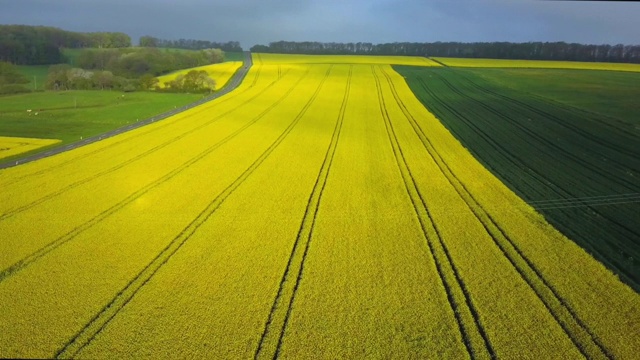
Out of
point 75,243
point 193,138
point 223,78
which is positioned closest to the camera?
point 75,243

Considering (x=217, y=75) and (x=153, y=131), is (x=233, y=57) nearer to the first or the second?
(x=217, y=75)

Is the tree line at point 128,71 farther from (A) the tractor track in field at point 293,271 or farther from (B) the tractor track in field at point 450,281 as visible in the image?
(B) the tractor track in field at point 450,281

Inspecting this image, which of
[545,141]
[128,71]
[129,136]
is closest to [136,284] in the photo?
[129,136]

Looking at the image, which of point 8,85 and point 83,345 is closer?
point 83,345

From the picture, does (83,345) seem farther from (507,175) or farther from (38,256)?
(507,175)

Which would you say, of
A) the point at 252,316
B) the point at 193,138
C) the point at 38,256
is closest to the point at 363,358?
the point at 252,316

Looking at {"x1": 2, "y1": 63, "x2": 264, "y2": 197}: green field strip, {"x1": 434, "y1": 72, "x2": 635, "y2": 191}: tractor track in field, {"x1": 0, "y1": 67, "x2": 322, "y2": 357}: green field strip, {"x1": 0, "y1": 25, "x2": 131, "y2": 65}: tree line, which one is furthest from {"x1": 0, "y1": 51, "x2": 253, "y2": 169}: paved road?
{"x1": 0, "y1": 25, "x2": 131, "y2": 65}: tree line

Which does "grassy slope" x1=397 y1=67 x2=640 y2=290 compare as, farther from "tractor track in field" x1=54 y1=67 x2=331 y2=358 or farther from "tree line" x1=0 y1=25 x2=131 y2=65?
"tree line" x1=0 y1=25 x2=131 y2=65

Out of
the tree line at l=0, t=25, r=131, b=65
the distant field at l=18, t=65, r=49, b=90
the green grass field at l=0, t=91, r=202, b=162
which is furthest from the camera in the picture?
the tree line at l=0, t=25, r=131, b=65
